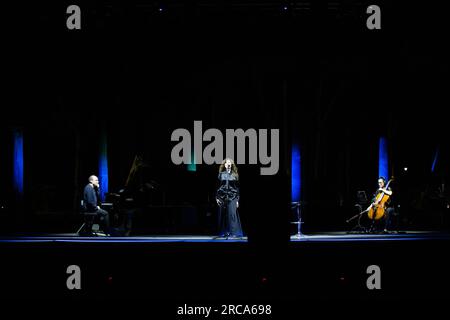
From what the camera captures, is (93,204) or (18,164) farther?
(18,164)

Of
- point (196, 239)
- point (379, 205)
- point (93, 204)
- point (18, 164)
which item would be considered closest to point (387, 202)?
point (379, 205)

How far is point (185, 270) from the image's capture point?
743cm

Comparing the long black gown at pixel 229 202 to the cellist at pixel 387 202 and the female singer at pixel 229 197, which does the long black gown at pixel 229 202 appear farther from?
the cellist at pixel 387 202

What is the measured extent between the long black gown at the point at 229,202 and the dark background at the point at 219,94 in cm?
119

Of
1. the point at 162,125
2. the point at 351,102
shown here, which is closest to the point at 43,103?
the point at 162,125

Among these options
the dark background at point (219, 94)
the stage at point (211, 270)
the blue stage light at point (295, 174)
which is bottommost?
the stage at point (211, 270)

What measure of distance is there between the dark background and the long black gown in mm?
1185

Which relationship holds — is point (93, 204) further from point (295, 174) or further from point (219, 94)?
point (219, 94)

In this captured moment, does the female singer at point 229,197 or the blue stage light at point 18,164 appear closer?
the female singer at point 229,197

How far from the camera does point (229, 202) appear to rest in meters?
10.3

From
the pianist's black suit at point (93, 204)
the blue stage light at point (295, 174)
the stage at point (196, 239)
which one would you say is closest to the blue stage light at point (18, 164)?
the pianist's black suit at point (93, 204)

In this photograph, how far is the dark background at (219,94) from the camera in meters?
10.2

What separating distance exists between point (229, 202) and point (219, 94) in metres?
4.59
